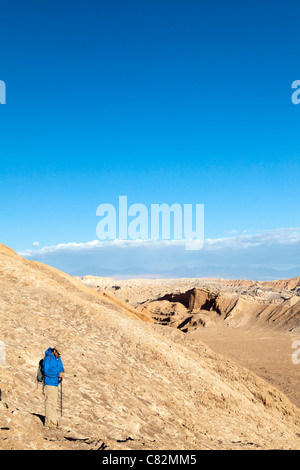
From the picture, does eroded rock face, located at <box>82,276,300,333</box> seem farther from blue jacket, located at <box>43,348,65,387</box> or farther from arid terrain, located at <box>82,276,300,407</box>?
blue jacket, located at <box>43,348,65,387</box>

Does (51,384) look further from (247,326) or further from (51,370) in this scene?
(247,326)

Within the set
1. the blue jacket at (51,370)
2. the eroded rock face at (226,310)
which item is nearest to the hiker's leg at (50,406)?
the blue jacket at (51,370)

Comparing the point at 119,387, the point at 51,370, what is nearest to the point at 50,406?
the point at 51,370

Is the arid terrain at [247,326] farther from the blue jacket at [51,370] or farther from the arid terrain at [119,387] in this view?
the blue jacket at [51,370]

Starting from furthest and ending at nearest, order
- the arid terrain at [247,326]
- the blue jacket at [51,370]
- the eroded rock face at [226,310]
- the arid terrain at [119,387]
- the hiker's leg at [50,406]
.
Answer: the eroded rock face at [226,310]
the arid terrain at [247,326]
the arid terrain at [119,387]
the blue jacket at [51,370]
the hiker's leg at [50,406]

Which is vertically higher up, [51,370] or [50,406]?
[51,370]

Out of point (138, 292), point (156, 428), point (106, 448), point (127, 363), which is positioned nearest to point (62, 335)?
point (127, 363)

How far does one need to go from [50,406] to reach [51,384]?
1.34ft

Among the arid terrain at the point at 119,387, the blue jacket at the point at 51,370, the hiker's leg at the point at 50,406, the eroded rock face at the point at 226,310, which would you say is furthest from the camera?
the eroded rock face at the point at 226,310

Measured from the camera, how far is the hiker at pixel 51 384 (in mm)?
7754

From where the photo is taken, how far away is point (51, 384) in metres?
7.91

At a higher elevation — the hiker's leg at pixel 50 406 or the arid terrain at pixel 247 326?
the hiker's leg at pixel 50 406
